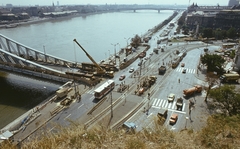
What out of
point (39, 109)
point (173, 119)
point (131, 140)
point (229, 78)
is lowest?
point (39, 109)

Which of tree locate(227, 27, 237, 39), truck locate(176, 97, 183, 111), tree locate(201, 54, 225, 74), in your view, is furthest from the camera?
tree locate(227, 27, 237, 39)

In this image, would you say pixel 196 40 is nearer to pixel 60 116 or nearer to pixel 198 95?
pixel 198 95

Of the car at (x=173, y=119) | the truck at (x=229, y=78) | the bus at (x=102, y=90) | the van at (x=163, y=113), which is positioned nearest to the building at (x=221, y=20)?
the truck at (x=229, y=78)

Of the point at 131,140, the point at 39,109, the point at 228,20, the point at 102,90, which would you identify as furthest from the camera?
the point at 228,20

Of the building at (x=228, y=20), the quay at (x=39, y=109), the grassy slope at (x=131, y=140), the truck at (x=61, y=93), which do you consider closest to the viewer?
the grassy slope at (x=131, y=140)

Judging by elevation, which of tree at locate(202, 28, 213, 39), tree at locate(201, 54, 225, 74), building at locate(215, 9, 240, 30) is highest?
building at locate(215, 9, 240, 30)

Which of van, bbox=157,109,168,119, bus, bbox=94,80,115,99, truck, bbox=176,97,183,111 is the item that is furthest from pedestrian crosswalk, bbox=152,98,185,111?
bus, bbox=94,80,115,99

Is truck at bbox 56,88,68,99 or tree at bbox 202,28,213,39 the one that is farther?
tree at bbox 202,28,213,39

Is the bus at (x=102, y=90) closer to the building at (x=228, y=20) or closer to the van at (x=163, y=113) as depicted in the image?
the van at (x=163, y=113)

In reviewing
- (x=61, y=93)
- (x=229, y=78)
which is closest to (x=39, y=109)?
(x=61, y=93)

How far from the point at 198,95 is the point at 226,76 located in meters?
6.50

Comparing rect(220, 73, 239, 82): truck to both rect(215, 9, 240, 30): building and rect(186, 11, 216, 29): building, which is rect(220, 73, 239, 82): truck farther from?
rect(186, 11, 216, 29): building

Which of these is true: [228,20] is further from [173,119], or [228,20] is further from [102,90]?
[173,119]

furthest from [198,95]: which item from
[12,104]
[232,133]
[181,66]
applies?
[12,104]
